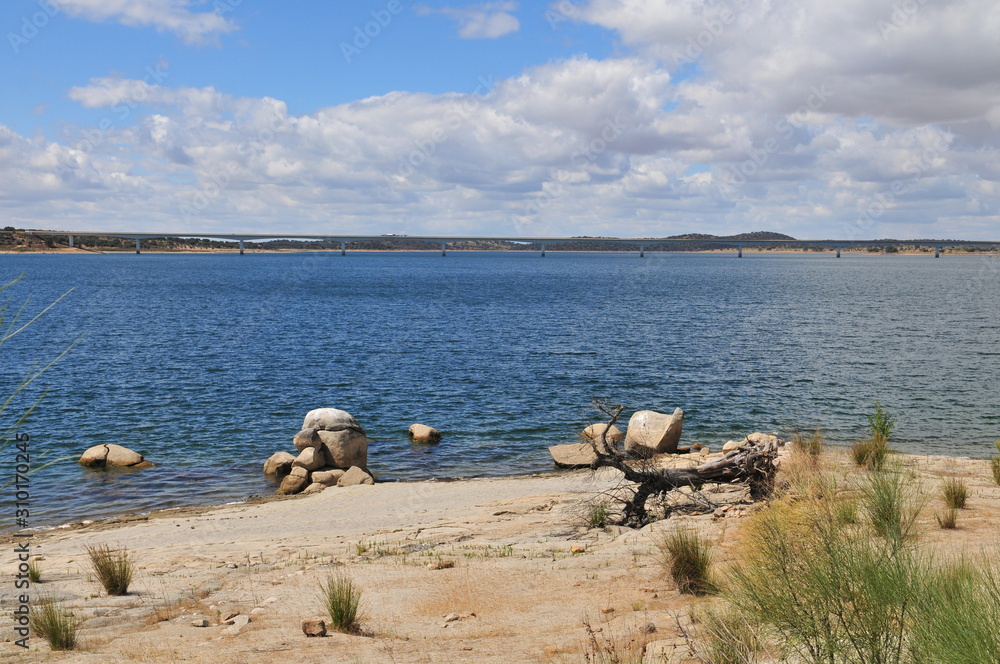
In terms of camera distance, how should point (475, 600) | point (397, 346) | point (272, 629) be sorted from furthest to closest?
point (397, 346) < point (475, 600) < point (272, 629)

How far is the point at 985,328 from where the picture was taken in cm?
5272

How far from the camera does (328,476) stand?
20031 millimetres

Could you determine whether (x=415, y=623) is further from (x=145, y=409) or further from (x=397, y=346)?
Answer: (x=397, y=346)

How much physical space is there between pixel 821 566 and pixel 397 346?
40.8 metres

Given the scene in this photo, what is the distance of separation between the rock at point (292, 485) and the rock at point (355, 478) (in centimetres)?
102

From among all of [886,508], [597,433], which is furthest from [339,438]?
[886,508]

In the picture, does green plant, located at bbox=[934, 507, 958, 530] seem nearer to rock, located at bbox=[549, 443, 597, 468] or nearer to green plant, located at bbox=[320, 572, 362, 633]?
green plant, located at bbox=[320, 572, 362, 633]

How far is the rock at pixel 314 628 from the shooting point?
335 inches

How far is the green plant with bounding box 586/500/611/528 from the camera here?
45.0 feet

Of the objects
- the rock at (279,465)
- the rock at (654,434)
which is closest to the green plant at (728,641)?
the rock at (654,434)

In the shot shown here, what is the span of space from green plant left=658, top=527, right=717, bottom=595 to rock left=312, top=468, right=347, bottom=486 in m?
12.3

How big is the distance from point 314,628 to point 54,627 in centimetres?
291

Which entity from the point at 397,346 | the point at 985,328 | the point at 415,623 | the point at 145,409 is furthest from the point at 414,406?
the point at 985,328

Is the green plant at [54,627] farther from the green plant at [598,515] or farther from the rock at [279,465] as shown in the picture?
the rock at [279,465]
